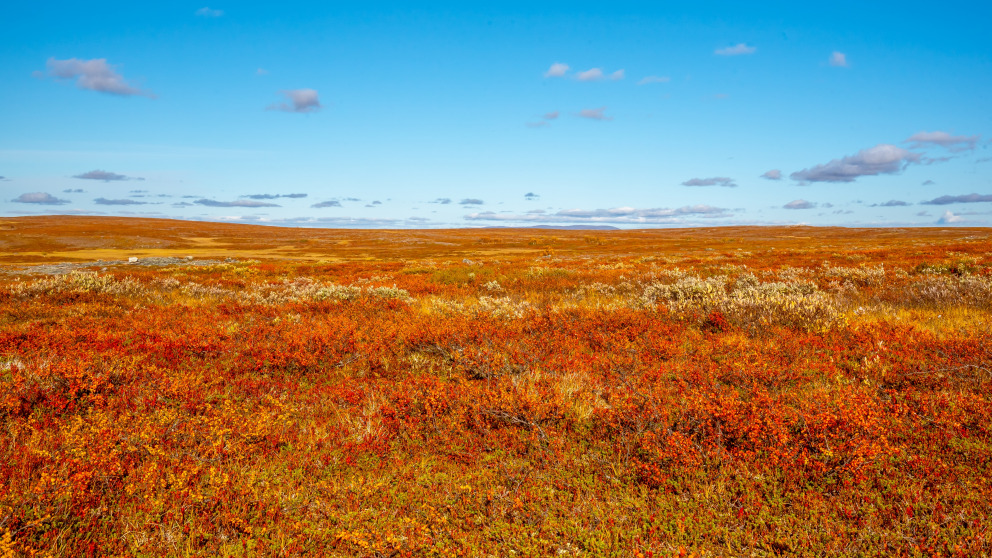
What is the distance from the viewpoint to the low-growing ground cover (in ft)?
11.4

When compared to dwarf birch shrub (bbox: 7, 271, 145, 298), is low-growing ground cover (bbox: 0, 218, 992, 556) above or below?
below

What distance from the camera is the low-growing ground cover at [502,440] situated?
11.4ft

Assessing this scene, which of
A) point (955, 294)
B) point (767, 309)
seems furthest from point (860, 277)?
point (767, 309)

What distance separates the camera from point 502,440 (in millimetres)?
5031

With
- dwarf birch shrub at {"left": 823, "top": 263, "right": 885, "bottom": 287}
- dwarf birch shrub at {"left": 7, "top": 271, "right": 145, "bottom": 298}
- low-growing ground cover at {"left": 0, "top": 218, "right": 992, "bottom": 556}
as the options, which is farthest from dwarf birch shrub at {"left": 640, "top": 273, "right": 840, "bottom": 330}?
dwarf birch shrub at {"left": 7, "top": 271, "right": 145, "bottom": 298}

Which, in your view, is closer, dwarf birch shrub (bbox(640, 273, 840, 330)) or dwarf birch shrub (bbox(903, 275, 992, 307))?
dwarf birch shrub (bbox(640, 273, 840, 330))

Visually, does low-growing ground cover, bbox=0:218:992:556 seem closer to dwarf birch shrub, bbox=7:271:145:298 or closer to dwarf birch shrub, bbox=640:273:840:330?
dwarf birch shrub, bbox=640:273:840:330

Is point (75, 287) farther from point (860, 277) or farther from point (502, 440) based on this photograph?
point (860, 277)

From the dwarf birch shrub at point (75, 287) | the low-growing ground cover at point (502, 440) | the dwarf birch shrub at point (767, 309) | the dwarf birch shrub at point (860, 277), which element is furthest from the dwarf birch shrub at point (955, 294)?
the dwarf birch shrub at point (75, 287)

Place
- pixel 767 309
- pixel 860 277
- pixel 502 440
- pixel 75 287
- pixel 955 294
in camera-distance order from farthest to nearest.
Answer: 1. pixel 860 277
2. pixel 75 287
3. pixel 955 294
4. pixel 767 309
5. pixel 502 440

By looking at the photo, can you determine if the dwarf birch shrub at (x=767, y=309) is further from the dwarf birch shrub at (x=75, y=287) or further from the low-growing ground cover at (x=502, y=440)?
the dwarf birch shrub at (x=75, y=287)

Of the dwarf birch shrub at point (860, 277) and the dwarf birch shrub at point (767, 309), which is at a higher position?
the dwarf birch shrub at point (860, 277)

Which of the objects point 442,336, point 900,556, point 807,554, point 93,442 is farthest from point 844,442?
point 93,442

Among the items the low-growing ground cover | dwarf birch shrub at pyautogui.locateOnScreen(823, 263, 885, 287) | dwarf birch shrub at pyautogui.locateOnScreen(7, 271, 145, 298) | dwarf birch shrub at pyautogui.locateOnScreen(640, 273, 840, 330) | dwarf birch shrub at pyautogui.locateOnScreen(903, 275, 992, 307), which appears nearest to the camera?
the low-growing ground cover
